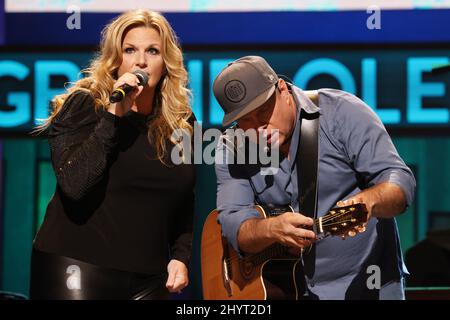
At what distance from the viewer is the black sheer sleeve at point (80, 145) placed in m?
3.01

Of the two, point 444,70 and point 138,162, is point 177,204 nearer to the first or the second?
point 138,162

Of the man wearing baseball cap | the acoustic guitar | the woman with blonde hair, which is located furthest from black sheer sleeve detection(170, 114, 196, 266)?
the acoustic guitar

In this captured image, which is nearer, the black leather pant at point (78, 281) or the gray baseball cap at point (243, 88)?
the black leather pant at point (78, 281)

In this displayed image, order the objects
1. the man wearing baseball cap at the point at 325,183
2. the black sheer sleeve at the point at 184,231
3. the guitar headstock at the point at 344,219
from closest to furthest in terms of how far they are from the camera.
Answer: the guitar headstock at the point at 344,219 → the man wearing baseball cap at the point at 325,183 → the black sheer sleeve at the point at 184,231

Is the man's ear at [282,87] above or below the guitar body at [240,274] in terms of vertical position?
above

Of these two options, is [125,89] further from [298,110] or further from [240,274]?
[240,274]

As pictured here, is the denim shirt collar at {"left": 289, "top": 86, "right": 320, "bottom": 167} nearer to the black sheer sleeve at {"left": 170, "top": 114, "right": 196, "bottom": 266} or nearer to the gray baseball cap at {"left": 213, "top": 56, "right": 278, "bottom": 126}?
the gray baseball cap at {"left": 213, "top": 56, "right": 278, "bottom": 126}

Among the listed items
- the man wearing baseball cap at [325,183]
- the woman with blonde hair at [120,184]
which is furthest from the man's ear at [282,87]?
the woman with blonde hair at [120,184]

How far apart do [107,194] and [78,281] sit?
325 mm

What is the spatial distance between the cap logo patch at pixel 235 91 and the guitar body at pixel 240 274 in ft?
1.56

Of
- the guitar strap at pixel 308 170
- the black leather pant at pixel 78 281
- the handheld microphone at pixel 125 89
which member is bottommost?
the black leather pant at pixel 78 281

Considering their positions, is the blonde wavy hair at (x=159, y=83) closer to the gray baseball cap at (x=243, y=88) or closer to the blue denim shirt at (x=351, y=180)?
the gray baseball cap at (x=243, y=88)

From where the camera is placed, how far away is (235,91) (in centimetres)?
314

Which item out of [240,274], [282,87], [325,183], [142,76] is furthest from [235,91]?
[240,274]
